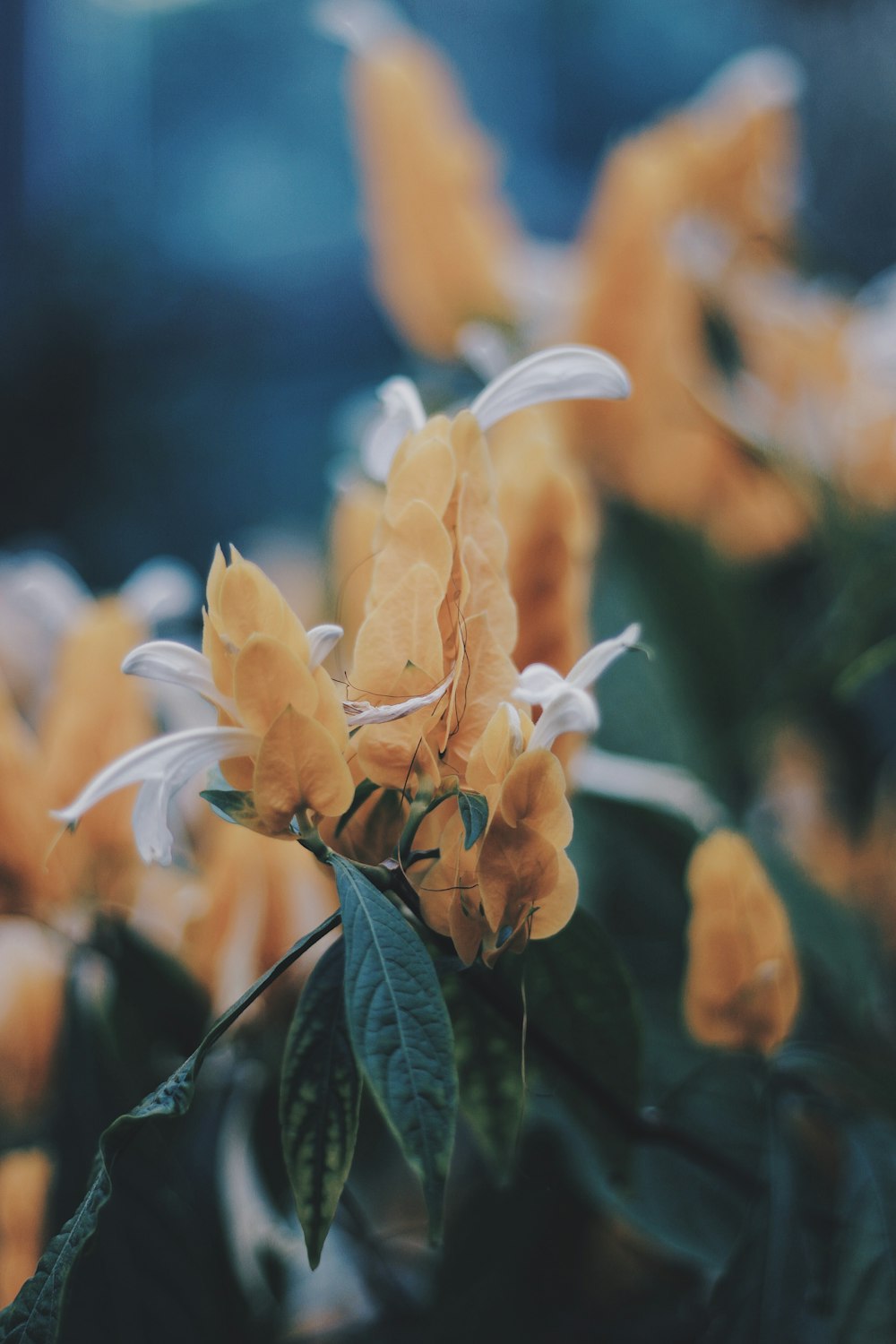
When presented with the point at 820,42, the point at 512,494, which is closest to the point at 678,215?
the point at 512,494

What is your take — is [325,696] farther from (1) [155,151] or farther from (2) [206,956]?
(1) [155,151]

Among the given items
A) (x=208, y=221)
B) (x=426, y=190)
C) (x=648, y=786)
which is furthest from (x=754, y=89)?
(x=208, y=221)

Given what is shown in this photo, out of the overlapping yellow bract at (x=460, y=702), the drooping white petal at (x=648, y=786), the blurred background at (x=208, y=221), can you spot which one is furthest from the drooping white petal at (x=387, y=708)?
the blurred background at (x=208, y=221)

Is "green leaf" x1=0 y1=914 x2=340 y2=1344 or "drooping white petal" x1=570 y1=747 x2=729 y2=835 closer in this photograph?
"green leaf" x1=0 y1=914 x2=340 y2=1344

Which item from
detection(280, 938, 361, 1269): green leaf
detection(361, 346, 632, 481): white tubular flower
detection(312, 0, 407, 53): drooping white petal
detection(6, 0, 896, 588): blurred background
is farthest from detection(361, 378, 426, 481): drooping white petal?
detection(6, 0, 896, 588): blurred background

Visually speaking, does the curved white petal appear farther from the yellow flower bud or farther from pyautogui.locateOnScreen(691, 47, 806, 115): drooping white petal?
pyautogui.locateOnScreen(691, 47, 806, 115): drooping white petal

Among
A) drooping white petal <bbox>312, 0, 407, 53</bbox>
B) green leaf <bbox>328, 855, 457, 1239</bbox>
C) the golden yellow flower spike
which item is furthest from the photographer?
drooping white petal <bbox>312, 0, 407, 53</bbox>

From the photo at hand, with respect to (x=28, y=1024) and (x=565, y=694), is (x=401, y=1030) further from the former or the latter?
(x=28, y=1024)
